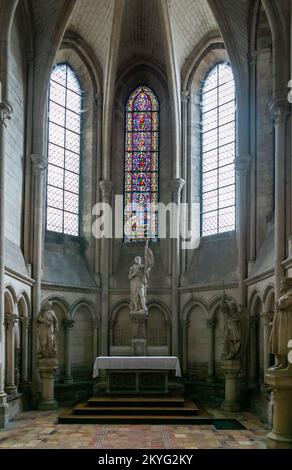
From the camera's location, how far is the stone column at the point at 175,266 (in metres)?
20.1

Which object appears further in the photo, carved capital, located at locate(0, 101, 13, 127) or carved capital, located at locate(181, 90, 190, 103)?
carved capital, located at locate(181, 90, 190, 103)

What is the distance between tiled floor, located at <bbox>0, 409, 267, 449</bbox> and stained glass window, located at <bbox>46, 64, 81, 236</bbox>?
7.75 metres

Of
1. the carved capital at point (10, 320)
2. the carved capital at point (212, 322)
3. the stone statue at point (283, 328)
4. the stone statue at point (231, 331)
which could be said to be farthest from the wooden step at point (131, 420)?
the carved capital at point (212, 322)

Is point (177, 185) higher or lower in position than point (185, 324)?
higher

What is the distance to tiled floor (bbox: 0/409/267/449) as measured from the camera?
12.1 meters

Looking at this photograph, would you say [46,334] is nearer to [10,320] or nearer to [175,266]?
[10,320]

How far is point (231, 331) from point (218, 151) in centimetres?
672

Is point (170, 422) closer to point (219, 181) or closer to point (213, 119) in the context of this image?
point (219, 181)

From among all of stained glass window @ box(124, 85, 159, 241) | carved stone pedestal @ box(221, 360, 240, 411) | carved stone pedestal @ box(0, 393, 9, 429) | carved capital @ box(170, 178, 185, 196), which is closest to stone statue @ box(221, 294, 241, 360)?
carved stone pedestal @ box(221, 360, 240, 411)

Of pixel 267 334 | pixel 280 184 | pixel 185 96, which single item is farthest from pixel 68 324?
pixel 185 96

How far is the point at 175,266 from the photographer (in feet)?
67.4

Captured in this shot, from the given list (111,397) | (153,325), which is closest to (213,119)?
(153,325)

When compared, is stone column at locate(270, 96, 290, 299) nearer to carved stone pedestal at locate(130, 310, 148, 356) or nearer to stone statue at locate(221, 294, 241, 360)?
stone statue at locate(221, 294, 241, 360)
